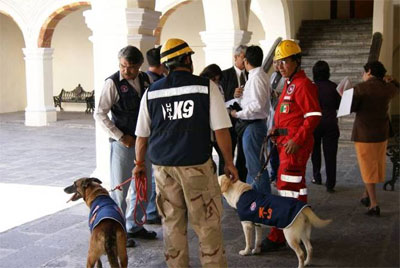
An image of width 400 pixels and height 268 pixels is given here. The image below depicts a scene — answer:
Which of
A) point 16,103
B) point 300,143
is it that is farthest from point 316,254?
point 16,103

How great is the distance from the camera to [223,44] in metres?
9.80

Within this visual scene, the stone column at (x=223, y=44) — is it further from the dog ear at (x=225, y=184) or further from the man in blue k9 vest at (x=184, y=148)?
the man in blue k9 vest at (x=184, y=148)

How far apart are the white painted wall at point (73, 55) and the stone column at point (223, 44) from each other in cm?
1027

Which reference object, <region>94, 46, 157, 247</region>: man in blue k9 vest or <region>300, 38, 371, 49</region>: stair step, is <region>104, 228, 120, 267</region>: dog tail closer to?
<region>94, 46, 157, 247</region>: man in blue k9 vest

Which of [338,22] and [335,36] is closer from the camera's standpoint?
[335,36]

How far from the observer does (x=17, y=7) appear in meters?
15.5

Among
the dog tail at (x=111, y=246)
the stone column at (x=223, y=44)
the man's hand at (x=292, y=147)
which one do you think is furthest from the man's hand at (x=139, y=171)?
the stone column at (x=223, y=44)

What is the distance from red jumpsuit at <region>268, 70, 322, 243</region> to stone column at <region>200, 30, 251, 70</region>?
547 cm

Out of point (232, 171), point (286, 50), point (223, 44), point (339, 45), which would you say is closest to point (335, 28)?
point (339, 45)

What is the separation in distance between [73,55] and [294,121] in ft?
54.0

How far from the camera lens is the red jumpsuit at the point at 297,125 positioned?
4191mm

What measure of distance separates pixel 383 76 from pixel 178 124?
293 cm

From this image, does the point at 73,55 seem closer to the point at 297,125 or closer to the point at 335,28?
the point at 335,28

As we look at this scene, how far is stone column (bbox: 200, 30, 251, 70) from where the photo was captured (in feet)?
31.9
